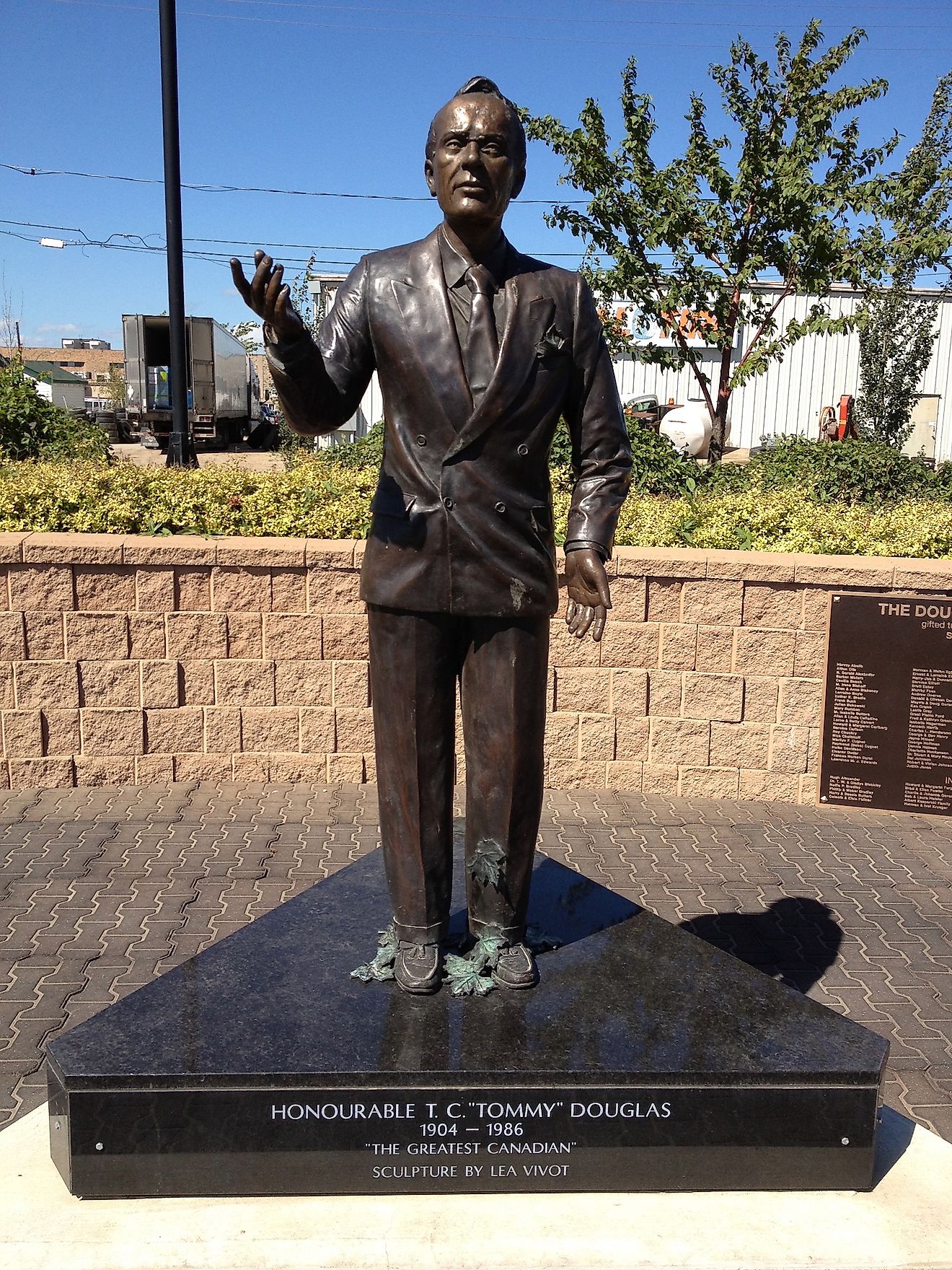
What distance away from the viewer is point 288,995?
3459mm

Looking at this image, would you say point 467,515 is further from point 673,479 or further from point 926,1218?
point 673,479

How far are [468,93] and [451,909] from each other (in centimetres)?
252

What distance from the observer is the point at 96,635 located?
22.1ft

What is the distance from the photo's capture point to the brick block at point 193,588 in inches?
264

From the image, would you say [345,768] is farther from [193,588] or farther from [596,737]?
[596,737]

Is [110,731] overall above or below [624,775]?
above

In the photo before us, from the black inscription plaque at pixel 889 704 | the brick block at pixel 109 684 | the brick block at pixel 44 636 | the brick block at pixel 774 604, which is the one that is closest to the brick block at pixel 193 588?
the brick block at pixel 109 684

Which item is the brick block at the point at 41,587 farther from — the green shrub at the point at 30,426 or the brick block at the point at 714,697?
the green shrub at the point at 30,426

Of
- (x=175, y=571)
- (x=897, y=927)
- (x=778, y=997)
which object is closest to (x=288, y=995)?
(x=778, y=997)

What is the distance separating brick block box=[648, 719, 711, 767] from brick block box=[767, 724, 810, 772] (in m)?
0.38

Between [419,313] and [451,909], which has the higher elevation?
[419,313]

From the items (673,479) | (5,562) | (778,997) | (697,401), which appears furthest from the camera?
(697,401)

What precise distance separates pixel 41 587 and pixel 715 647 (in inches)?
152

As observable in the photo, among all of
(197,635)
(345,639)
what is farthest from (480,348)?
(197,635)
